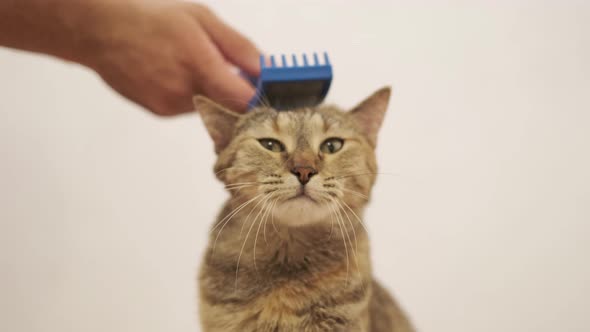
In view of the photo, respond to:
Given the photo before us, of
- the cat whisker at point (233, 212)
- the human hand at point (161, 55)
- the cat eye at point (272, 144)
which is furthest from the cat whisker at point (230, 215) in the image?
the human hand at point (161, 55)

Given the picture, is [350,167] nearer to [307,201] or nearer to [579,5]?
[307,201]

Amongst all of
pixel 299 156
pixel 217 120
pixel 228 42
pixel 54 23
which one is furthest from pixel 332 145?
pixel 54 23

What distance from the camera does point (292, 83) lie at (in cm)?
79

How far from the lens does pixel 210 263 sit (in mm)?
860

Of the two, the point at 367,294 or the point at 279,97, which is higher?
the point at 279,97

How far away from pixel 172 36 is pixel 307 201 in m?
0.43

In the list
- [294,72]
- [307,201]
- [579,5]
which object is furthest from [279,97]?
[579,5]

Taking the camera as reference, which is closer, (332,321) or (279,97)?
(332,321)

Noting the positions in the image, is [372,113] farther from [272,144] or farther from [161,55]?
[161,55]

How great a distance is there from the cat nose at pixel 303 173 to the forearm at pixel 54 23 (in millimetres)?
476

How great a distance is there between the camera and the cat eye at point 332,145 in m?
0.84

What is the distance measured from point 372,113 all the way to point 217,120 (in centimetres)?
29

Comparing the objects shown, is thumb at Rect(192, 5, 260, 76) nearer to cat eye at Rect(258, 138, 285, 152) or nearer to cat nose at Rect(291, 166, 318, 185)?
cat eye at Rect(258, 138, 285, 152)

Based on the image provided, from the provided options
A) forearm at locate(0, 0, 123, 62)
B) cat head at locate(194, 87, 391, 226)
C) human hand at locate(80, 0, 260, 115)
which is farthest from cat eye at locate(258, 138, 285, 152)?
forearm at locate(0, 0, 123, 62)
